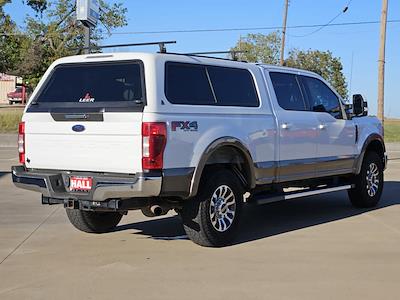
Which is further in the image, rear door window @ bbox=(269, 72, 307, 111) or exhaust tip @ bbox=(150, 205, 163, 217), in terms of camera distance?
rear door window @ bbox=(269, 72, 307, 111)

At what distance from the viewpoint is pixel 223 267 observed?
6.05 m

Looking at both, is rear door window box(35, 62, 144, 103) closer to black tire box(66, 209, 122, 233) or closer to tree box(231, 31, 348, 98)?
black tire box(66, 209, 122, 233)

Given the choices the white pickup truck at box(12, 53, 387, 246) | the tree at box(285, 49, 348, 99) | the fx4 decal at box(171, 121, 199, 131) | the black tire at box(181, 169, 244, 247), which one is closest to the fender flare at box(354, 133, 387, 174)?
the white pickup truck at box(12, 53, 387, 246)

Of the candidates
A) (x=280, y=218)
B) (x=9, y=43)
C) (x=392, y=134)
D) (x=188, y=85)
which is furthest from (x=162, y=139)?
(x=9, y=43)

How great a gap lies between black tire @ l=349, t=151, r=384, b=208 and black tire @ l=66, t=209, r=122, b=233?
4.10 m

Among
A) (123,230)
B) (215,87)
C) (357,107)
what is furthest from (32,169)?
(357,107)

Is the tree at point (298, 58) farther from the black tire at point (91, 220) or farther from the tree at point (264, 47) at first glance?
the black tire at point (91, 220)

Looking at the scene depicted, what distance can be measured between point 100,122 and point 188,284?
199cm

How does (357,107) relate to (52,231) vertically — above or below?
above

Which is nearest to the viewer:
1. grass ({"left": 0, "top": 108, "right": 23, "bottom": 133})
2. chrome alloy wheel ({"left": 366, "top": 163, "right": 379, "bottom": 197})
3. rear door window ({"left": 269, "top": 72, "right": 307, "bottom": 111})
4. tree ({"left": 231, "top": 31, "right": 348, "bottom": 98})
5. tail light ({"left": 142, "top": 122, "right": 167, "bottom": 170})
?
tail light ({"left": 142, "top": 122, "right": 167, "bottom": 170})

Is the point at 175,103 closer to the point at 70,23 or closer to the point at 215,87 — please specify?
the point at 215,87

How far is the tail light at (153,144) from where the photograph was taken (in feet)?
19.9

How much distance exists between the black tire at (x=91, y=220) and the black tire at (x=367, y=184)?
4098mm

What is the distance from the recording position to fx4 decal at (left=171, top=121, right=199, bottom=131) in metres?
6.26
